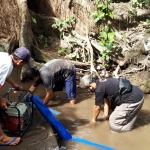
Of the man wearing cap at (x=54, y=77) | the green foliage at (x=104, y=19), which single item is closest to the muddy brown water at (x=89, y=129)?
the man wearing cap at (x=54, y=77)

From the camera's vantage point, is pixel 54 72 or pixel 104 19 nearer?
pixel 54 72

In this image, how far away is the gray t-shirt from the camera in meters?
5.90

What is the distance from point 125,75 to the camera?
8234 mm

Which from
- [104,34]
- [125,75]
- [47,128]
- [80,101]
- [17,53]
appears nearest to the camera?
[17,53]

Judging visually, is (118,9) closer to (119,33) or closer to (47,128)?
(119,33)

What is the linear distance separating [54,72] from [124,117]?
5.77ft

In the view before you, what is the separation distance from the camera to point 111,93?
5.32 meters

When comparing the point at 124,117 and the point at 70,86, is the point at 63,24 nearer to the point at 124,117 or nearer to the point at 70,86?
the point at 70,86

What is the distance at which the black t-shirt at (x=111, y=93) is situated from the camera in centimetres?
528

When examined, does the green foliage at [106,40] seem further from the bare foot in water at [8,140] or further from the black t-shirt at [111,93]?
the bare foot in water at [8,140]

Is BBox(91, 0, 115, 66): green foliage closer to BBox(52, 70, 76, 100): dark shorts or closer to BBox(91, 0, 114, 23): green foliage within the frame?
BBox(91, 0, 114, 23): green foliage

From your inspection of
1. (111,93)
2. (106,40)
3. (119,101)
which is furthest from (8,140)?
(106,40)

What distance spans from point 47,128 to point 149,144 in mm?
1882

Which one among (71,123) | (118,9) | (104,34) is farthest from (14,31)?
(71,123)
